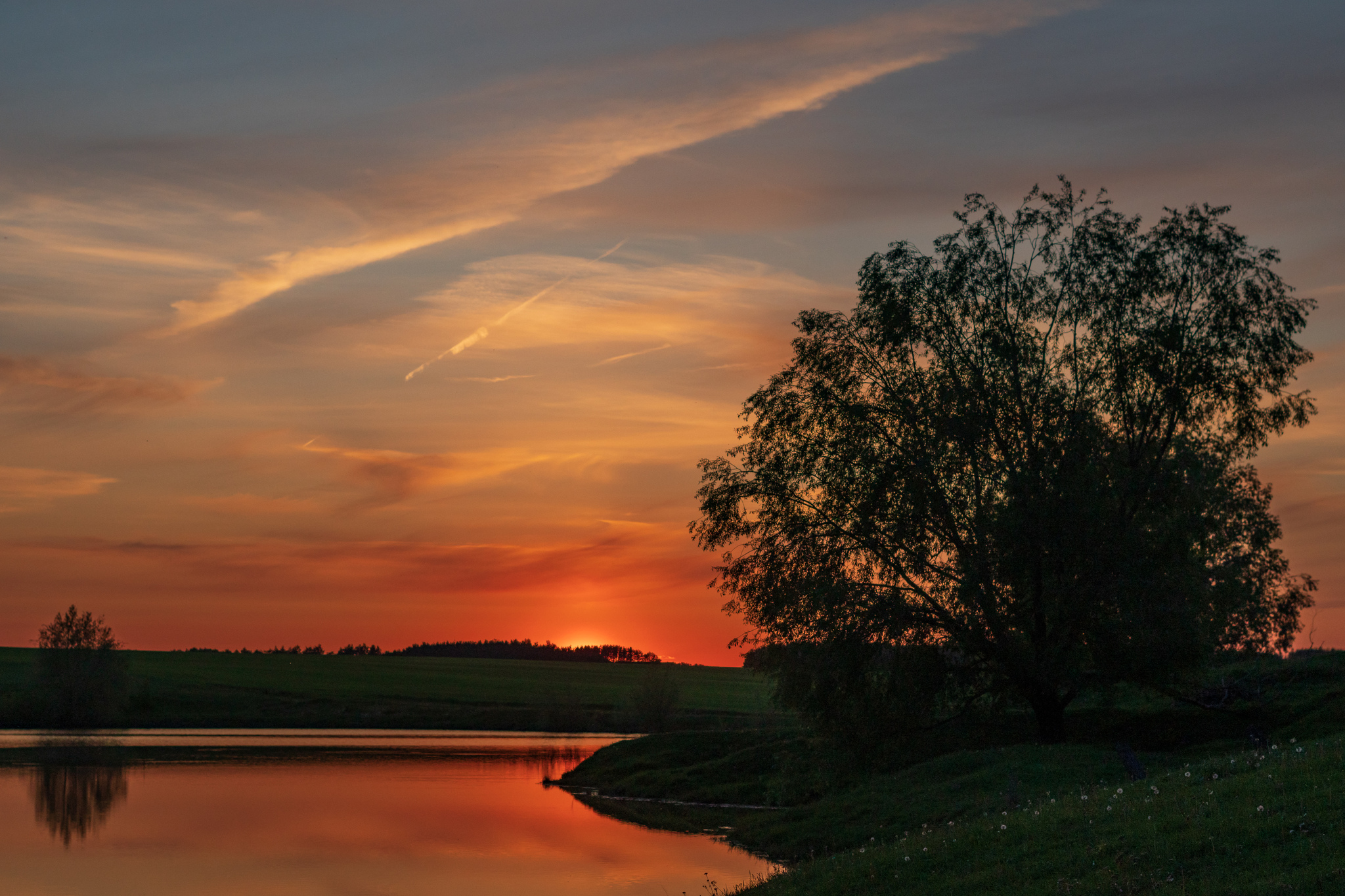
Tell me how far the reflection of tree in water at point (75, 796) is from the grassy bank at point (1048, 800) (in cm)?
2351

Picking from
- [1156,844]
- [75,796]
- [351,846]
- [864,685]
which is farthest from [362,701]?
[1156,844]

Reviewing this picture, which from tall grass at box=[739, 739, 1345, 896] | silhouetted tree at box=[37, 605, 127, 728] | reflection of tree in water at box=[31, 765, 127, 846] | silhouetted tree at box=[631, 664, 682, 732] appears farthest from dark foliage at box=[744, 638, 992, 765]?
silhouetted tree at box=[37, 605, 127, 728]

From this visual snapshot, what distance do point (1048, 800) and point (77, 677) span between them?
119 meters

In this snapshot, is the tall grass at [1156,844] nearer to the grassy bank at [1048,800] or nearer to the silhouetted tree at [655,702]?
the grassy bank at [1048,800]

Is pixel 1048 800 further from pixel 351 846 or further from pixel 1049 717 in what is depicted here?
pixel 351 846

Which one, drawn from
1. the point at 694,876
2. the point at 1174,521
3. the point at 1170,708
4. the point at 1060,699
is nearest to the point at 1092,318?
the point at 1174,521

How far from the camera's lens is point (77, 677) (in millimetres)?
120062

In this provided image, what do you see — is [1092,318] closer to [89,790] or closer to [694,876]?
[694,876]

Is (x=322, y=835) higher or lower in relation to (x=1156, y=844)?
lower

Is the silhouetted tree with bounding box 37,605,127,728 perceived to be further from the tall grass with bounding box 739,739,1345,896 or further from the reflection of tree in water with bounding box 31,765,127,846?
the tall grass with bounding box 739,739,1345,896

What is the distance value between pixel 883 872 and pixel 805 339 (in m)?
22.4

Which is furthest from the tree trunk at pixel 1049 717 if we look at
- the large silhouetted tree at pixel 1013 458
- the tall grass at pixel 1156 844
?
the tall grass at pixel 1156 844

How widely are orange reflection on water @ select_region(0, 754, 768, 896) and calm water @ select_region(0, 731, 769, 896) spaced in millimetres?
117

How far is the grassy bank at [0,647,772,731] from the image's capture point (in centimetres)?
13188
